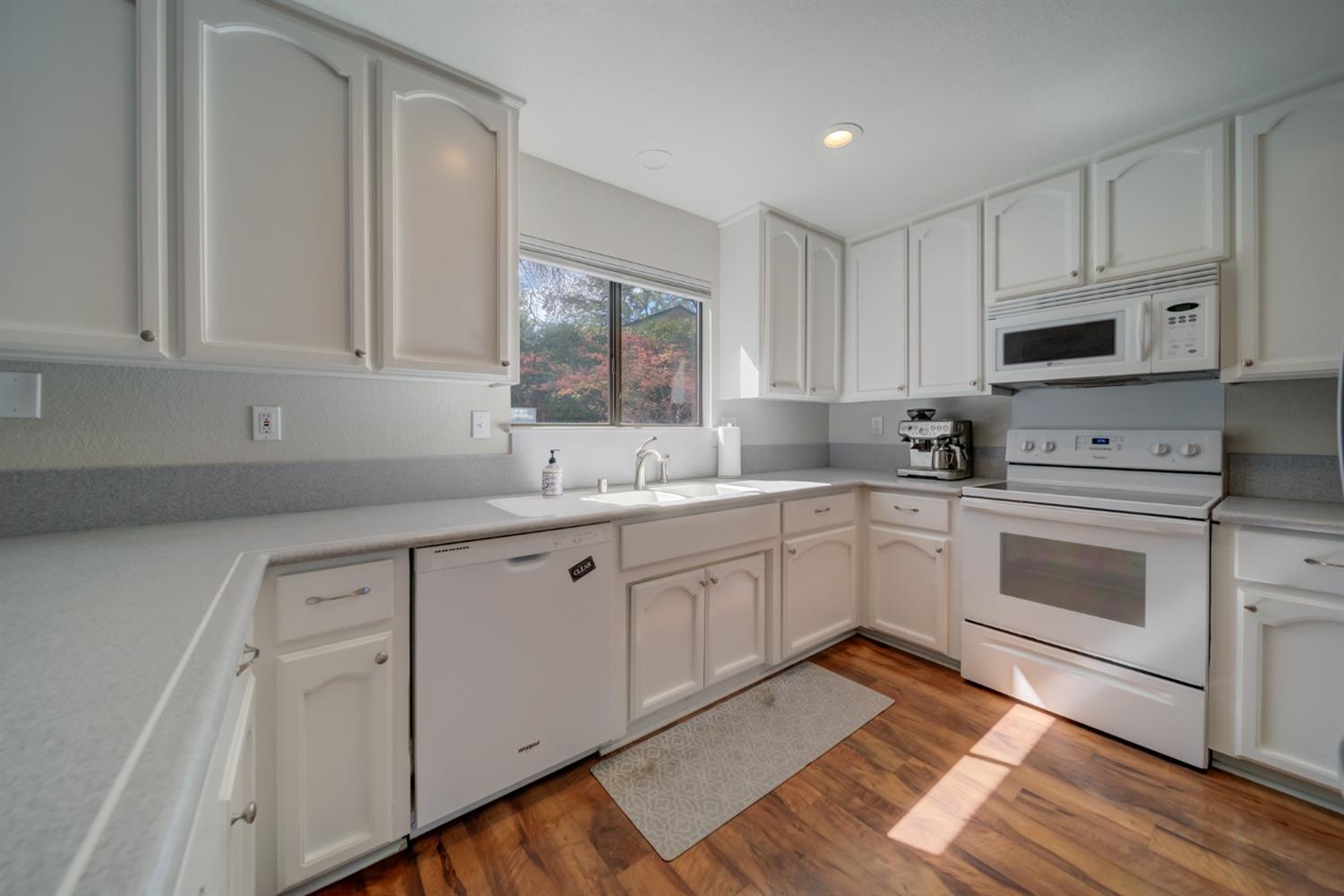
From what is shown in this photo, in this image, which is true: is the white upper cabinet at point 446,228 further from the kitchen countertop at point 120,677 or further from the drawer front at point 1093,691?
the drawer front at point 1093,691

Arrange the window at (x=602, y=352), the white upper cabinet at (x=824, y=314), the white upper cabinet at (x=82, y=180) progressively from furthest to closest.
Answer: the white upper cabinet at (x=824, y=314) < the window at (x=602, y=352) < the white upper cabinet at (x=82, y=180)

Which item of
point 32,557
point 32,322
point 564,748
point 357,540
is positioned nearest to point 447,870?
point 564,748

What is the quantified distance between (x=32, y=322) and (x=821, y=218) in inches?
116

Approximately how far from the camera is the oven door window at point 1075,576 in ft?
6.02

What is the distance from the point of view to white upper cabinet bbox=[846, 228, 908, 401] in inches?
109

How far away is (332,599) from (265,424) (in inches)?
28.0

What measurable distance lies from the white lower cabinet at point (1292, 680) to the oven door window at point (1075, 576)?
0.27 m

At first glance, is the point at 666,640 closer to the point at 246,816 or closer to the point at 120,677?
the point at 246,816

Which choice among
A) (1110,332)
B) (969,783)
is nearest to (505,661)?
(969,783)

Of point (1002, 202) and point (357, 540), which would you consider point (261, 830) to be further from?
point (1002, 202)

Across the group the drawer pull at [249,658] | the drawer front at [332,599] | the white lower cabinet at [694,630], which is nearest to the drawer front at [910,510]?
the white lower cabinet at [694,630]

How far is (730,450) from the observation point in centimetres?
273

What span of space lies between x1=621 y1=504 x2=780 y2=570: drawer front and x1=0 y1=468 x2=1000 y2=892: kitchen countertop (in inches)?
21.9

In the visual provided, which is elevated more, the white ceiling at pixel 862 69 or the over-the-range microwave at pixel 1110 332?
the white ceiling at pixel 862 69
